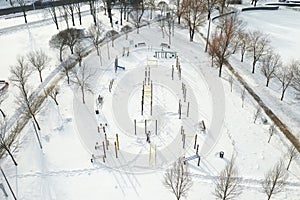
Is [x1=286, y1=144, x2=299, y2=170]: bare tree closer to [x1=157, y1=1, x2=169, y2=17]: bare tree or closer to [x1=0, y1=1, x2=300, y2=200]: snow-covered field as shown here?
[x1=0, y1=1, x2=300, y2=200]: snow-covered field

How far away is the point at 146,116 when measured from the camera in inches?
1345

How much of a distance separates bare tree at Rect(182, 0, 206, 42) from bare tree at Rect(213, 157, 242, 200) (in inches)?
1020

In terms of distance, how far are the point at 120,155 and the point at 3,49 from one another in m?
27.8

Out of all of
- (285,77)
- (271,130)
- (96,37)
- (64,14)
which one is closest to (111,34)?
(96,37)

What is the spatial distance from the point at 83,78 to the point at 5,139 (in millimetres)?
11667

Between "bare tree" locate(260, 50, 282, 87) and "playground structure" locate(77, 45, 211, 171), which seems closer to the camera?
"playground structure" locate(77, 45, 211, 171)

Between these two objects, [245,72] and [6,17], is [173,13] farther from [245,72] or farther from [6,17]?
[6,17]

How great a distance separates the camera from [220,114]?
113 feet

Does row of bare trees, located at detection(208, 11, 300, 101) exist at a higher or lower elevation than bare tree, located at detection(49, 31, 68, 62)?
A: lower

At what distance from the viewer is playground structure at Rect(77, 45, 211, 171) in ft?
97.5

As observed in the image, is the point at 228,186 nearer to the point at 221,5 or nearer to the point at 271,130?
the point at 271,130

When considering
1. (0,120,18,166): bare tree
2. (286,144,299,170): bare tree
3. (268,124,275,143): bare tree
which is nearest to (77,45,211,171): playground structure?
(268,124,275,143): bare tree

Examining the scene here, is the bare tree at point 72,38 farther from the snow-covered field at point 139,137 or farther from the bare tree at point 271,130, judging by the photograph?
the bare tree at point 271,130

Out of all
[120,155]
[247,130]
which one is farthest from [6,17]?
[247,130]
